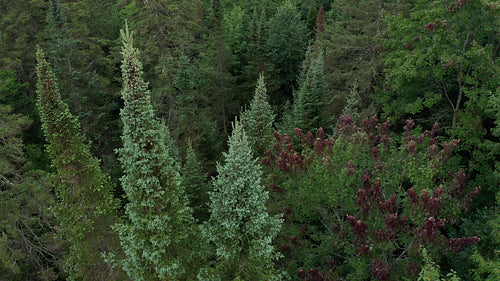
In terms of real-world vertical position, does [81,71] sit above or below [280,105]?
above

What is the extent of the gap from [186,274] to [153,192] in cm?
351

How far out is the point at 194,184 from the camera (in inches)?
715

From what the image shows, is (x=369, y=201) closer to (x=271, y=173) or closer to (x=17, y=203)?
(x=271, y=173)

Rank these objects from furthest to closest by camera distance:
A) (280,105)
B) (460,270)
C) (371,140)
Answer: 1. (280,105)
2. (371,140)
3. (460,270)

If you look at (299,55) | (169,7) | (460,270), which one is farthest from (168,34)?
(299,55)

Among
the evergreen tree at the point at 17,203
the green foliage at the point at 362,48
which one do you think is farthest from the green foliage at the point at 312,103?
the evergreen tree at the point at 17,203

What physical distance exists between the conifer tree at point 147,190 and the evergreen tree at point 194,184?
668 centimetres

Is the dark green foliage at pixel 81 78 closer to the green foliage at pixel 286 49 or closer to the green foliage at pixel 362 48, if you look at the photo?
the green foliage at pixel 362 48

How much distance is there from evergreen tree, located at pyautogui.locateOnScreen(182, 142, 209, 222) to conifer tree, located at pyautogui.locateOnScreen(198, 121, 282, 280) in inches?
291

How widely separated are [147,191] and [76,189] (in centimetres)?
500

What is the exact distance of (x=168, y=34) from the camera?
20016 mm

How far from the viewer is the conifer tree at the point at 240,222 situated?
9.31m

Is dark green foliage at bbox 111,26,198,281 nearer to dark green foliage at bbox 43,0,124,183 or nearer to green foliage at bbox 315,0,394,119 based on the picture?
dark green foliage at bbox 43,0,124,183

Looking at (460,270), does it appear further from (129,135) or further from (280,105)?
(280,105)
